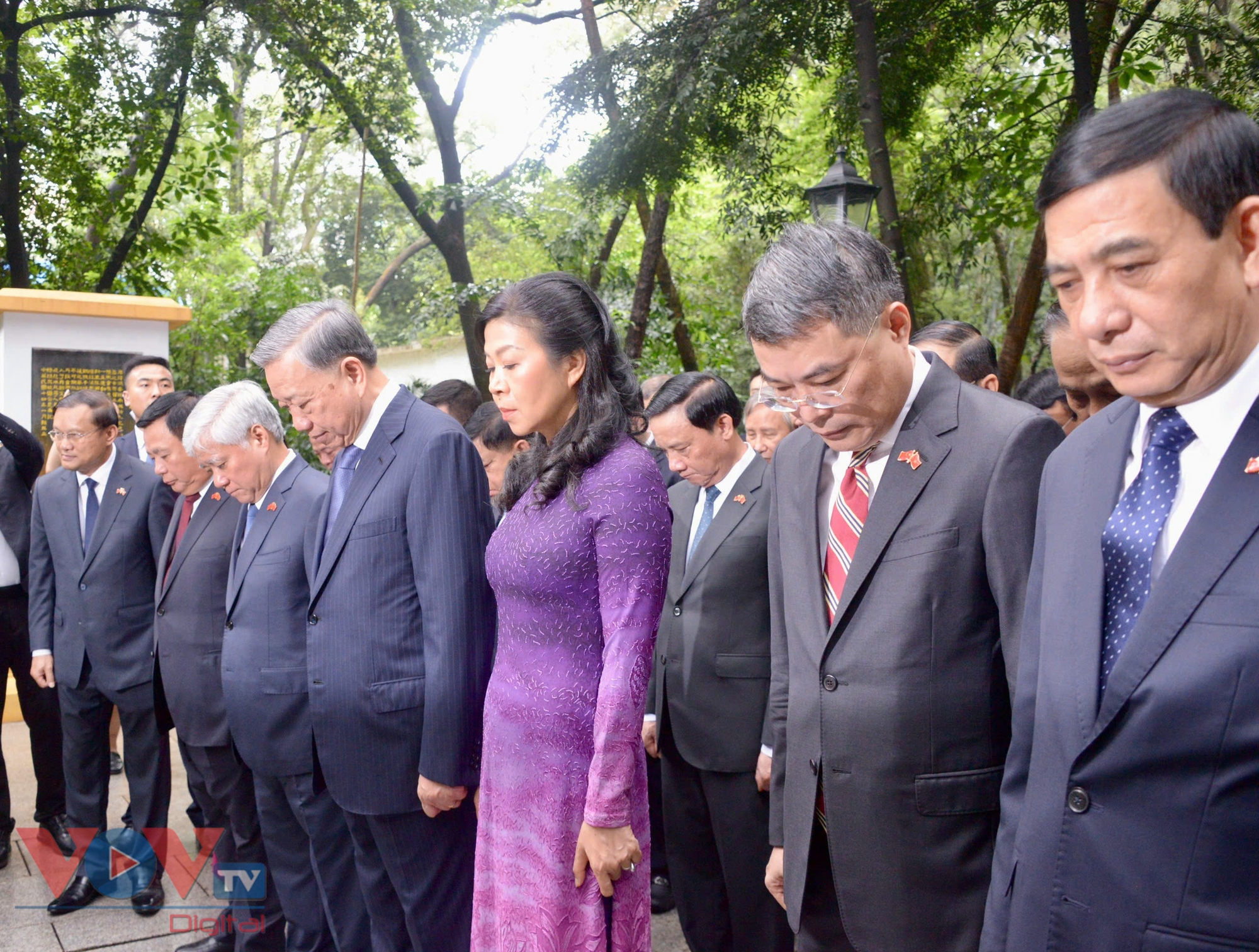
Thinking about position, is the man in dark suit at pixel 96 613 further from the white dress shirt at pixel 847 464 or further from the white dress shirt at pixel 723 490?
the white dress shirt at pixel 847 464

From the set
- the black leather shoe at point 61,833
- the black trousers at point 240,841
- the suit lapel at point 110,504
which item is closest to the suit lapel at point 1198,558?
the black trousers at point 240,841

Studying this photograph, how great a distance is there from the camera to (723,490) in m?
3.56

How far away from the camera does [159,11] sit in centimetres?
988

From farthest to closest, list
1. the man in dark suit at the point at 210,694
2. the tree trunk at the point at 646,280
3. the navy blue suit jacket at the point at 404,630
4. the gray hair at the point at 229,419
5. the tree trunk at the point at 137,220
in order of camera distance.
Answer: 1. the tree trunk at the point at 137,220
2. the tree trunk at the point at 646,280
3. the man in dark suit at the point at 210,694
4. the gray hair at the point at 229,419
5. the navy blue suit jacket at the point at 404,630

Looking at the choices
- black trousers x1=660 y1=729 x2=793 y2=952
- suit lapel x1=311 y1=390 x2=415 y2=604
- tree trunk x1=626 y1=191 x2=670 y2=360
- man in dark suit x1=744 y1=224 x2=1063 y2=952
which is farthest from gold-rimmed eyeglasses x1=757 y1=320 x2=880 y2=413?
tree trunk x1=626 y1=191 x2=670 y2=360

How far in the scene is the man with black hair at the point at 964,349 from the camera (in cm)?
359

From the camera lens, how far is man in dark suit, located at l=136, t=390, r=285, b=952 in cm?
371

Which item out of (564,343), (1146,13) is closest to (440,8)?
(1146,13)

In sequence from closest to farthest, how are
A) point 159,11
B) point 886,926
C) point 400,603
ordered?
point 886,926 < point 400,603 < point 159,11

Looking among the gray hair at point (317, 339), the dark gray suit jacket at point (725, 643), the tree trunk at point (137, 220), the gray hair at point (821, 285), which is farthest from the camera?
the tree trunk at point (137, 220)

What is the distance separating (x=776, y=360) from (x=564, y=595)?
2.29 feet

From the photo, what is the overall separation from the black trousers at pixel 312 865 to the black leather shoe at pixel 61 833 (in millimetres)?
1860

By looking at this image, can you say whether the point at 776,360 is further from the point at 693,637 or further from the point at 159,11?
the point at 159,11

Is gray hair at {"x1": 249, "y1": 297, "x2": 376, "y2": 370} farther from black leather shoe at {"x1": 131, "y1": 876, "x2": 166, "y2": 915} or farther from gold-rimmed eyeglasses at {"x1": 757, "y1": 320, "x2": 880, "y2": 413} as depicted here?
→ black leather shoe at {"x1": 131, "y1": 876, "x2": 166, "y2": 915}
